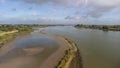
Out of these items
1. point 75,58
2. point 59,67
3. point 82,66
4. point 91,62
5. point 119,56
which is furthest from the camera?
point 119,56

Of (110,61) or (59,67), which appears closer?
(59,67)

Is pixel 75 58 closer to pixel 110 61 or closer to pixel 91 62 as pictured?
pixel 91 62

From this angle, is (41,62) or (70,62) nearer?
(70,62)

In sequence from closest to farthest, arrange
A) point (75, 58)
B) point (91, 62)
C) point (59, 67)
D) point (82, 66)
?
point (59, 67) < point (82, 66) < point (91, 62) < point (75, 58)

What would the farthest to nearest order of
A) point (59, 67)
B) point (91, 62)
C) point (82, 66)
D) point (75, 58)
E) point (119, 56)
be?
point (119, 56)
point (75, 58)
point (91, 62)
point (82, 66)
point (59, 67)

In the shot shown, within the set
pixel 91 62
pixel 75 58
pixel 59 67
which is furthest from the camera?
pixel 75 58

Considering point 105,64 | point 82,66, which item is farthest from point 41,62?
point 105,64

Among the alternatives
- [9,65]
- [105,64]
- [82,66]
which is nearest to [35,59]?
[9,65]

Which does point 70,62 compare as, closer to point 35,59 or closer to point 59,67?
point 59,67
